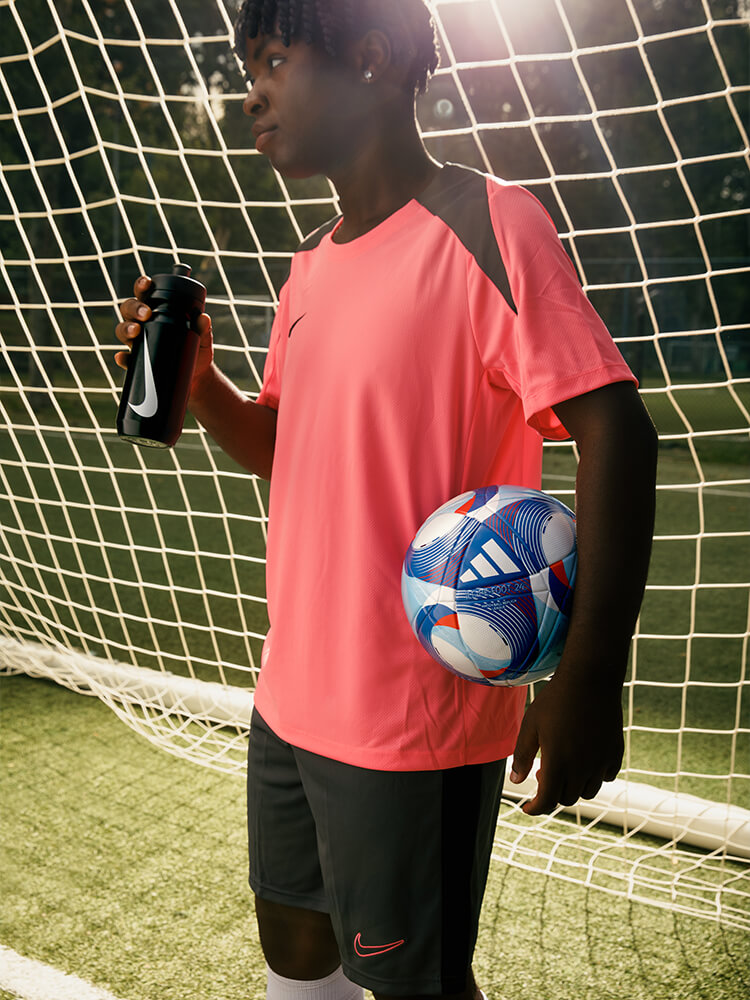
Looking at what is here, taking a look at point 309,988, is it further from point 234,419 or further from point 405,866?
point 234,419

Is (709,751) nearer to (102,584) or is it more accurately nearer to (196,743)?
(196,743)

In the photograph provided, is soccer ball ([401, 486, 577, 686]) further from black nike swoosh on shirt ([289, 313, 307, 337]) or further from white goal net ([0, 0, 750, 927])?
white goal net ([0, 0, 750, 927])

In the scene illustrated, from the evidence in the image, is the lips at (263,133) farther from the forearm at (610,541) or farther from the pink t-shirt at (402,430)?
the forearm at (610,541)

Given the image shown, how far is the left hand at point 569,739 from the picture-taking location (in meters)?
0.98

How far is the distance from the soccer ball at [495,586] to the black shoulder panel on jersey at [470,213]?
0.81ft

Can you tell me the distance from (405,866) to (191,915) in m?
1.11

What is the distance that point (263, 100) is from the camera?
1170 millimetres

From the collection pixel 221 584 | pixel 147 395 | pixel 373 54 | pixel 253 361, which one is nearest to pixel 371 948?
pixel 147 395

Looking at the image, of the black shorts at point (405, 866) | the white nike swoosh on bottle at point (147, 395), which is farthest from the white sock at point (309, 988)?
the white nike swoosh on bottle at point (147, 395)

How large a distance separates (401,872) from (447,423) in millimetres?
554

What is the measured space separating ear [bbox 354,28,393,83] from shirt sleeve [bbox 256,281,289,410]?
0.37 metres

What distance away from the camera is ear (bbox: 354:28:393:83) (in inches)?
45.3

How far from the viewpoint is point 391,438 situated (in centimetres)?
114

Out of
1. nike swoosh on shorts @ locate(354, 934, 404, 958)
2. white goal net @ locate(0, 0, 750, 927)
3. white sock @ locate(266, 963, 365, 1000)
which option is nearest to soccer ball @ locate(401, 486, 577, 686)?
nike swoosh on shorts @ locate(354, 934, 404, 958)
